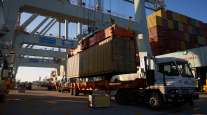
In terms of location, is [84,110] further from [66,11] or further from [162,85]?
[66,11]

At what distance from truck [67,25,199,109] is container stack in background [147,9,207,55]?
15.0m

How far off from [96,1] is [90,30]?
6250 mm

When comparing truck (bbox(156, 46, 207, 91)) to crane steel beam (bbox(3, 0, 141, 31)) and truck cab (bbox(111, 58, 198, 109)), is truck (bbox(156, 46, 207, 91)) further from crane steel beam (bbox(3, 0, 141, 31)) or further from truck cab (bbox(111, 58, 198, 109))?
truck cab (bbox(111, 58, 198, 109))

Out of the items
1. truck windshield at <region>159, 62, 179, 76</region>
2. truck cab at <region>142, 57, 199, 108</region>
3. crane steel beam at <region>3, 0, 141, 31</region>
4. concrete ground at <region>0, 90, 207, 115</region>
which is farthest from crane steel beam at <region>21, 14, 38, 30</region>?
truck windshield at <region>159, 62, 179, 76</region>

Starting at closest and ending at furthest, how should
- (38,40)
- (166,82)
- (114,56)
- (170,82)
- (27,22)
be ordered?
(170,82) → (166,82) → (114,56) → (38,40) → (27,22)

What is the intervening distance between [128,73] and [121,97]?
1.50 m

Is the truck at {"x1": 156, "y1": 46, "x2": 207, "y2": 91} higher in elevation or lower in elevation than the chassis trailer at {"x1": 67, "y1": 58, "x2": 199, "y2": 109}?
higher

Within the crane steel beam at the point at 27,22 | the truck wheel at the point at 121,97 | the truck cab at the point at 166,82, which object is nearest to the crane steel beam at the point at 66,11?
the truck wheel at the point at 121,97

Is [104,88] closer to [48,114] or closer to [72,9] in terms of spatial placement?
[48,114]

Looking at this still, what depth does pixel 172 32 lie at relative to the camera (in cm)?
3459

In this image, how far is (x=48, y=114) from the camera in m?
Result: 10.2

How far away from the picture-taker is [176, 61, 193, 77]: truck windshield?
11.7m

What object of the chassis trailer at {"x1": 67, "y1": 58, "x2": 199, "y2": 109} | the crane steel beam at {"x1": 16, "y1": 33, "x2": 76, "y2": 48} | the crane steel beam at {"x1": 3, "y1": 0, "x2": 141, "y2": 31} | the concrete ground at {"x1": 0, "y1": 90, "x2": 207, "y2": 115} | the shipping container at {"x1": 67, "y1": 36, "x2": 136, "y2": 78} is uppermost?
the crane steel beam at {"x1": 3, "y1": 0, "x2": 141, "y2": 31}

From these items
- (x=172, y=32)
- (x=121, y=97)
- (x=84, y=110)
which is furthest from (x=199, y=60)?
(x=84, y=110)
